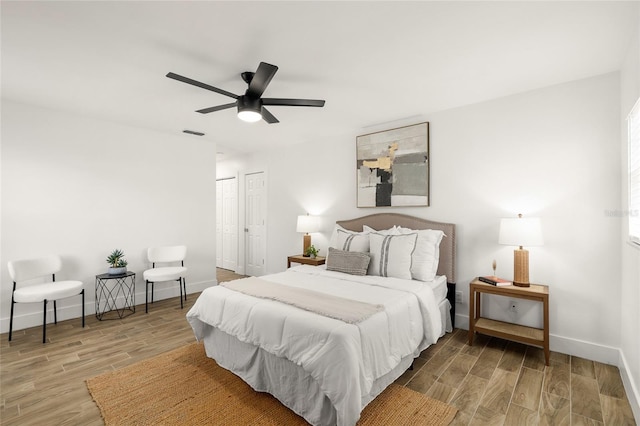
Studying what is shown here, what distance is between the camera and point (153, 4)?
187 centimetres

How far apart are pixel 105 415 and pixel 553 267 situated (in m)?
3.98

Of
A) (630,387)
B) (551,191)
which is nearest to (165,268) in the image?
(551,191)

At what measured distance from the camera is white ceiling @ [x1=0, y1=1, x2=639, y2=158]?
1.94 metres

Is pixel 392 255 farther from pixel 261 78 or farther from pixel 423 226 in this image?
pixel 261 78

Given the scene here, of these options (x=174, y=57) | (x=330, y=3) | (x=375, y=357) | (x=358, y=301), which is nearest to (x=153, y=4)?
(x=174, y=57)

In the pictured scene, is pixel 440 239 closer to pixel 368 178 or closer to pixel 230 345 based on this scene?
pixel 368 178

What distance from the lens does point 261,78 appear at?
235 cm

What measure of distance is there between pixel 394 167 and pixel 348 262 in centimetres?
151

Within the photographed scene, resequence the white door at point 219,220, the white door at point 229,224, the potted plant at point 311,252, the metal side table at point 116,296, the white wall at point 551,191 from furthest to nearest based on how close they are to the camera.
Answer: the white door at point 219,220
the white door at point 229,224
the potted plant at point 311,252
the metal side table at point 116,296
the white wall at point 551,191

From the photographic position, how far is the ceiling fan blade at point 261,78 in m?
2.15

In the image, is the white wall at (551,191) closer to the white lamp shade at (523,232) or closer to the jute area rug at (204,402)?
the white lamp shade at (523,232)

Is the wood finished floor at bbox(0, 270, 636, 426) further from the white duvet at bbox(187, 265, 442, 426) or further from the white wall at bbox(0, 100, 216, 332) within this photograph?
the white wall at bbox(0, 100, 216, 332)

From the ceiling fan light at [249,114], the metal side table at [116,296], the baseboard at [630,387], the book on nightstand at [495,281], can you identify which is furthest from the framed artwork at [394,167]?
the metal side table at [116,296]

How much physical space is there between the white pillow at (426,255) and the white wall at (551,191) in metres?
0.38
